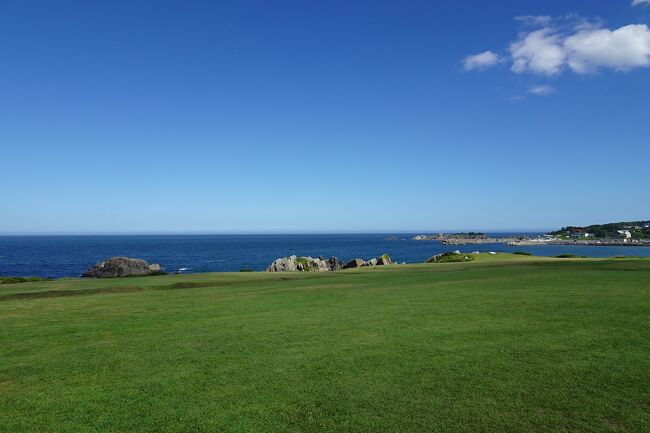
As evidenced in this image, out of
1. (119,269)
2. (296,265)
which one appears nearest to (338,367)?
(119,269)

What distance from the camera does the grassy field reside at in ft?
21.3

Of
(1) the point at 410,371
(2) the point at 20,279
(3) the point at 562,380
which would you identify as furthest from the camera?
(2) the point at 20,279

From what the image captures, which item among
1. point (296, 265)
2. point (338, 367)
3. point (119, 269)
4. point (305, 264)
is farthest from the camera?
point (305, 264)

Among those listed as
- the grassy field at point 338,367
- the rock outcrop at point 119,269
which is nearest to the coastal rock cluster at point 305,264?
the rock outcrop at point 119,269

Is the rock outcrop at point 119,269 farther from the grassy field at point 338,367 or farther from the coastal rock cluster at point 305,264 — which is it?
the grassy field at point 338,367

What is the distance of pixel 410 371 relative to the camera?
27.1 feet

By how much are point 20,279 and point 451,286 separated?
3164 centimetres

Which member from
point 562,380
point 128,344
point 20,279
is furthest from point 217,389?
point 20,279

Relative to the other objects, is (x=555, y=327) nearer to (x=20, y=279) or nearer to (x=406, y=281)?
(x=406, y=281)

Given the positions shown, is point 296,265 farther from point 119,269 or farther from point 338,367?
point 338,367

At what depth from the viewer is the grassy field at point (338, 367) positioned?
6488 millimetres

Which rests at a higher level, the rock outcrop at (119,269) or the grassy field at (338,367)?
the grassy field at (338,367)

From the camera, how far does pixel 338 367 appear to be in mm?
8656

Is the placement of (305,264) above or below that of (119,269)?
below
